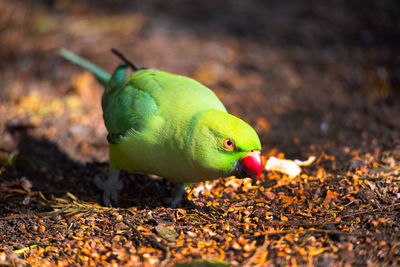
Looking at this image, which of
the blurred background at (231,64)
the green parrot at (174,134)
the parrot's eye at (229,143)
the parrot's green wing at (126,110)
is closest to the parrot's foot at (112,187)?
the green parrot at (174,134)

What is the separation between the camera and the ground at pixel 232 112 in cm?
282

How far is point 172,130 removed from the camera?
10.2ft

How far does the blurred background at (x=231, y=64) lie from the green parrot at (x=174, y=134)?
1.19 m

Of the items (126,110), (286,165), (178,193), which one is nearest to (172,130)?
(126,110)

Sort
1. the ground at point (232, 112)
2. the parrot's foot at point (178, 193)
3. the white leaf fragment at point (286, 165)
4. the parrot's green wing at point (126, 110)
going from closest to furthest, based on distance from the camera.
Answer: the ground at point (232, 112) < the parrot's green wing at point (126, 110) < the parrot's foot at point (178, 193) < the white leaf fragment at point (286, 165)

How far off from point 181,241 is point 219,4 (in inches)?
267

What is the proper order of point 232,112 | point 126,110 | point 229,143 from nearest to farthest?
point 229,143 → point 126,110 → point 232,112

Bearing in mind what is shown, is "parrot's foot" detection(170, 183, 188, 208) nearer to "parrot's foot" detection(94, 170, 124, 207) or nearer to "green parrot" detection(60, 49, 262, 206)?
"green parrot" detection(60, 49, 262, 206)

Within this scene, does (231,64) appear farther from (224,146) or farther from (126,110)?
(224,146)

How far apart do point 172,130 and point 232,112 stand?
246 cm

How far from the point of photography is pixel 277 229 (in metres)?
3.00

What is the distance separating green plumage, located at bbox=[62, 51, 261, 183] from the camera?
115 inches

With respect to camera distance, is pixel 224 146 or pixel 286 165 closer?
pixel 224 146

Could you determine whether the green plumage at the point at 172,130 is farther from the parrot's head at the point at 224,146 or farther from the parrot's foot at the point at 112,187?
the parrot's foot at the point at 112,187
